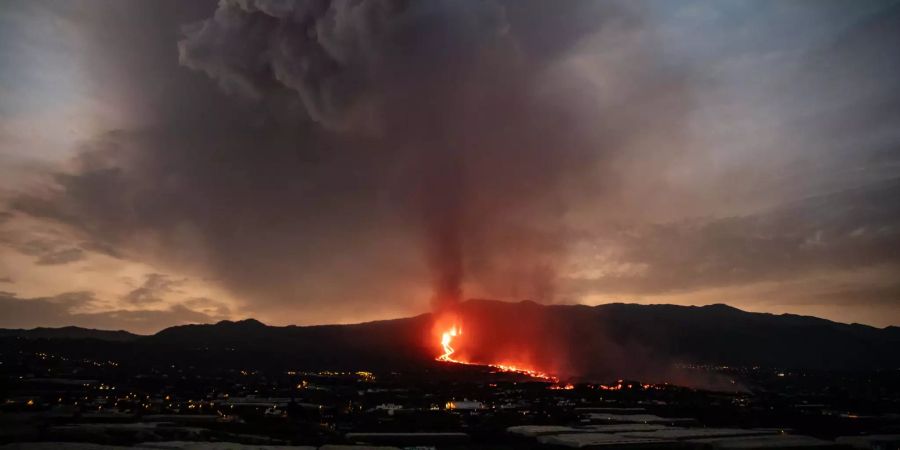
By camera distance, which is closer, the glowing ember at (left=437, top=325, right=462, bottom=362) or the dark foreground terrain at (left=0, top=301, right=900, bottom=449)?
the dark foreground terrain at (left=0, top=301, right=900, bottom=449)

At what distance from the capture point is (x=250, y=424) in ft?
199

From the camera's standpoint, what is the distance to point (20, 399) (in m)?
74.2

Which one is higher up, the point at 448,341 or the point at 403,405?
the point at 448,341

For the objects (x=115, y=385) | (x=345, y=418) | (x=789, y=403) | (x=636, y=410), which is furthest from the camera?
(x=115, y=385)

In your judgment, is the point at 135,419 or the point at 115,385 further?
the point at 115,385

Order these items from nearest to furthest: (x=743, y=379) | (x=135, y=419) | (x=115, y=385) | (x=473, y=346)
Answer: (x=135, y=419) → (x=115, y=385) → (x=743, y=379) → (x=473, y=346)

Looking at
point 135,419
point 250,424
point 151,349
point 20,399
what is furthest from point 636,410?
point 151,349

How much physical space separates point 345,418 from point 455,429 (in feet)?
53.0

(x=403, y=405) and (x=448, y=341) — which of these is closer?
(x=403, y=405)

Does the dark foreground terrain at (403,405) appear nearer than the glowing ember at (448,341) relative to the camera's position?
Yes

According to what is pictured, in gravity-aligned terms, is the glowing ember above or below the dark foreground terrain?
above

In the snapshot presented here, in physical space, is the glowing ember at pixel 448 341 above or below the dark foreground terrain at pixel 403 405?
above

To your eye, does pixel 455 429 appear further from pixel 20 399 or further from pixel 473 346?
pixel 473 346

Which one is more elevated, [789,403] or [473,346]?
[473,346]
